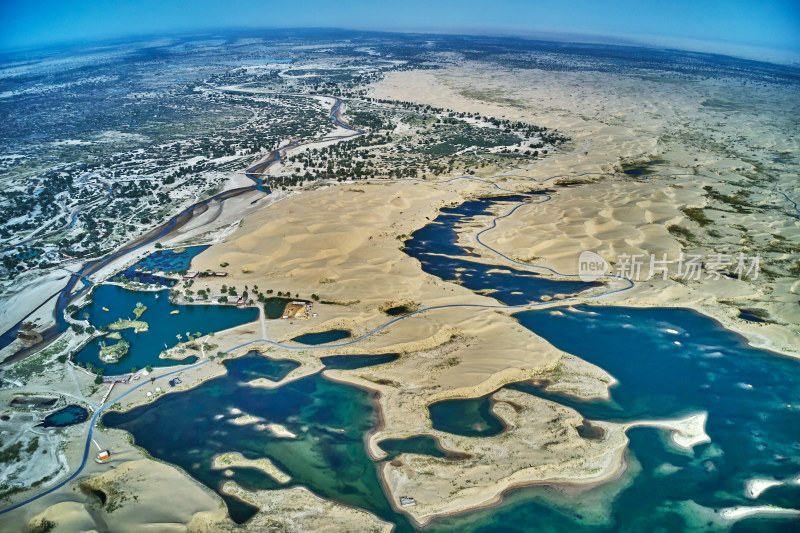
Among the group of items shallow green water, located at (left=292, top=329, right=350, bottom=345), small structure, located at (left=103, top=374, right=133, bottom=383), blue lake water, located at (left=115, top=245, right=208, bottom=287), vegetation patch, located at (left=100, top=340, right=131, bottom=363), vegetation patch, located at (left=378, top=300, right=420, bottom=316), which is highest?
blue lake water, located at (left=115, top=245, right=208, bottom=287)

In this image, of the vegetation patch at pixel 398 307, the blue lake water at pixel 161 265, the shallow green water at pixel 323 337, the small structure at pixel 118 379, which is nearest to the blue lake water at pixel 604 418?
the shallow green water at pixel 323 337

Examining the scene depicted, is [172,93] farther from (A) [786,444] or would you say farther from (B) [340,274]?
(A) [786,444]

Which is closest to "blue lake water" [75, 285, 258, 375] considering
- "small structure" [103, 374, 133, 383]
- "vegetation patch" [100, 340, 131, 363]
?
"vegetation patch" [100, 340, 131, 363]

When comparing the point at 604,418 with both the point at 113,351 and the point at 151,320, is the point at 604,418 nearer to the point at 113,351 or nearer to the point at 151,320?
the point at 113,351

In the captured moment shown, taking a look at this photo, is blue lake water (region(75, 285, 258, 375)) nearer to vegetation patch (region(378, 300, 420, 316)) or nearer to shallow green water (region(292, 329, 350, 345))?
shallow green water (region(292, 329, 350, 345))

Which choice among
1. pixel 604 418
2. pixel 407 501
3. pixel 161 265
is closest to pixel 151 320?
pixel 161 265

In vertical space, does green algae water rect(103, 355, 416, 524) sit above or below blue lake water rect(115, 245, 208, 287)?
below
